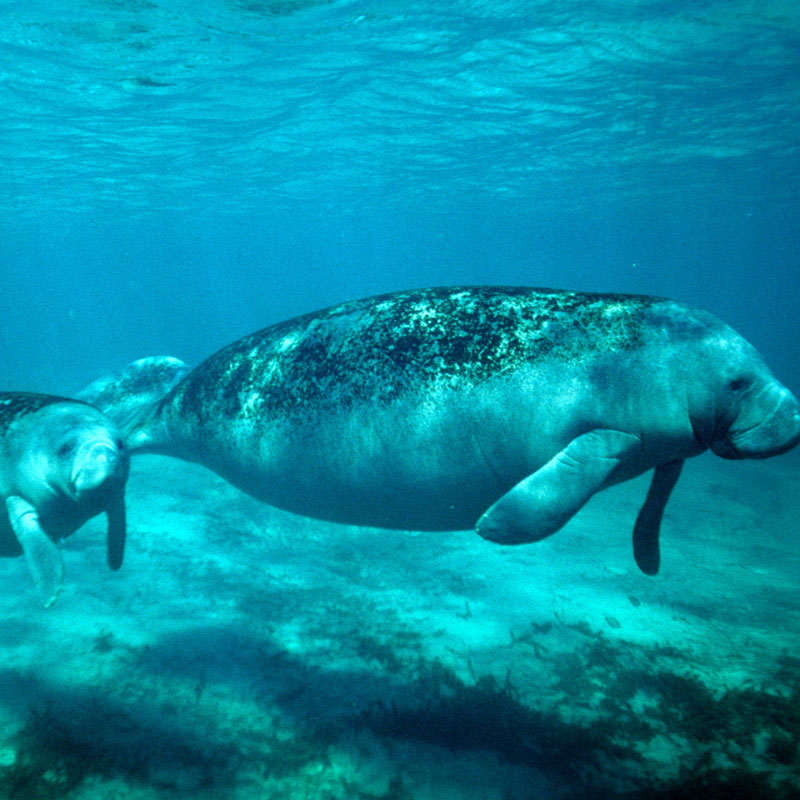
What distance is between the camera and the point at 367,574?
6566 millimetres

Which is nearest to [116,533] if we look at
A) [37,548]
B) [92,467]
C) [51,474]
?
[37,548]

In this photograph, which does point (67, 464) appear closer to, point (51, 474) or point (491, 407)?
point (51, 474)

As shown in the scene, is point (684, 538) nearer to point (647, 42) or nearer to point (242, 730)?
point (242, 730)

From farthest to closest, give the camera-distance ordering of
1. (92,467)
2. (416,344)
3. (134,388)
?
(134,388) < (92,467) < (416,344)

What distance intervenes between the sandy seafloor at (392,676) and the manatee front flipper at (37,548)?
17.9 inches

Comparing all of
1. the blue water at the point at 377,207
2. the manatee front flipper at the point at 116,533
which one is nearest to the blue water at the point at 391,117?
the blue water at the point at 377,207

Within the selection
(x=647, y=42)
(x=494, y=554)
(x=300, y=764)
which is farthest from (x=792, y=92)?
(x=300, y=764)

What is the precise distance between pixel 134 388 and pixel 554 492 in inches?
199

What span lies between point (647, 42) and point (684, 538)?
14.0 metres

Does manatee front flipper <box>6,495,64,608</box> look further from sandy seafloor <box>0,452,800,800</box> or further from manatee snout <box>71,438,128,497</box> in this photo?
manatee snout <box>71,438,128,497</box>

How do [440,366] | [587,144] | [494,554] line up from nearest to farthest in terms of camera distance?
[440,366]
[494,554]
[587,144]

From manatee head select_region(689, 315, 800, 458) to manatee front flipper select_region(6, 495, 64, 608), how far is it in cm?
515

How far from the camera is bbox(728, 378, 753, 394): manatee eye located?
11.8ft

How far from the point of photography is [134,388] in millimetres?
6445
